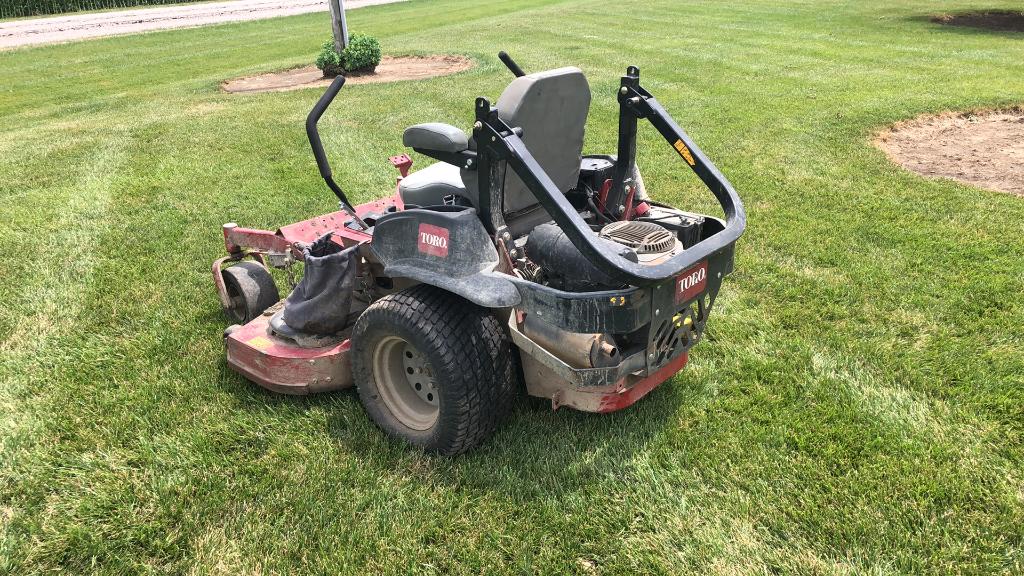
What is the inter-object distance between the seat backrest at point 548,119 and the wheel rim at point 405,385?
0.80 meters

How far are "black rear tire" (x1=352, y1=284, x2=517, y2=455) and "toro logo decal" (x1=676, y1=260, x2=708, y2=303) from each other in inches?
28.4

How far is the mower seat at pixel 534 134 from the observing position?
291 cm

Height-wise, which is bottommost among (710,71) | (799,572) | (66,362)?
(799,572)

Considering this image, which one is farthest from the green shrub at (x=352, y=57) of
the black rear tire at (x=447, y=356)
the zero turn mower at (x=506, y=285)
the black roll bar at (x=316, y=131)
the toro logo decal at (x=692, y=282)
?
the toro logo decal at (x=692, y=282)

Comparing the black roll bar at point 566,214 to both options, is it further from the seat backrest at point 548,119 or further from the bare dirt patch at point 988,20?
the bare dirt patch at point 988,20

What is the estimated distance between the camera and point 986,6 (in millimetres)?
18297

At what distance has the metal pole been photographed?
475 inches

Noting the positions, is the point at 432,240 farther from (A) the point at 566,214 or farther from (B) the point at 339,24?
(B) the point at 339,24

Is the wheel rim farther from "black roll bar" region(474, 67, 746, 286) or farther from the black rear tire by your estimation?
"black roll bar" region(474, 67, 746, 286)

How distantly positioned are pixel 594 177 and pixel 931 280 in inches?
94.1

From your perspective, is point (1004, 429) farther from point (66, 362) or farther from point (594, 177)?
point (66, 362)

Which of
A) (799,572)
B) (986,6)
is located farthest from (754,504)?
(986,6)

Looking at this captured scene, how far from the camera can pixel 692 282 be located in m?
2.87

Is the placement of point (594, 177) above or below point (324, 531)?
above
